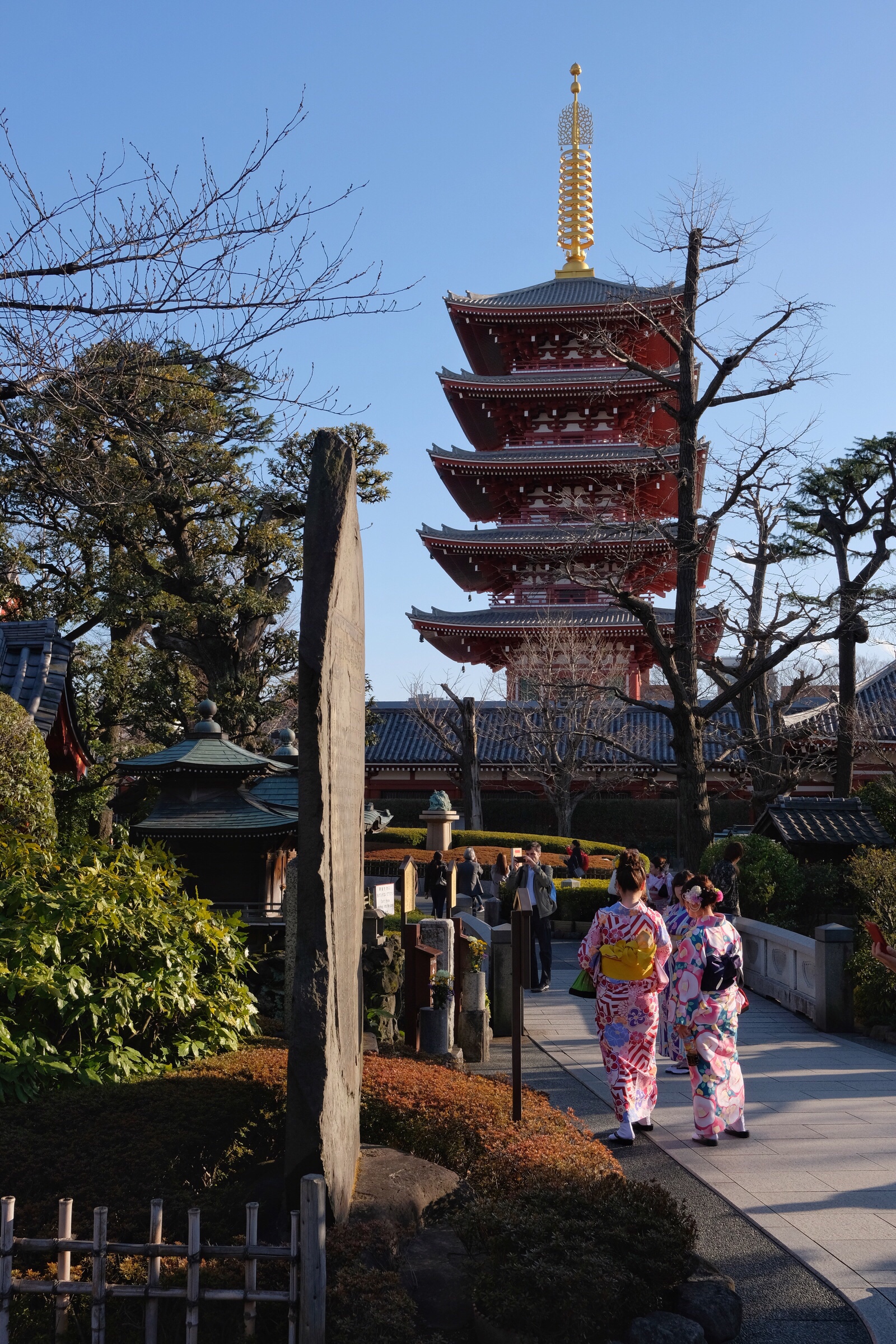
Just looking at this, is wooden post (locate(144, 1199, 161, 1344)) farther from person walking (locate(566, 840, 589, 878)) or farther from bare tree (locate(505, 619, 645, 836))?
bare tree (locate(505, 619, 645, 836))

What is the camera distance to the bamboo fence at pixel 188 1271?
336 cm

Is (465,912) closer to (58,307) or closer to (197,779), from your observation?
(197,779)

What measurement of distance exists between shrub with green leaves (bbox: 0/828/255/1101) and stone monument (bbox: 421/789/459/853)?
844 inches

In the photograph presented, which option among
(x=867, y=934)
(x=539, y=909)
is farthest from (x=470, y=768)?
(x=867, y=934)

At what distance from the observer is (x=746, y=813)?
104 feet

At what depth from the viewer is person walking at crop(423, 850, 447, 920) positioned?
16.6m

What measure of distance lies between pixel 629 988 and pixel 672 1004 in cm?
185

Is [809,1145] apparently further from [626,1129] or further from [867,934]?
[867,934]

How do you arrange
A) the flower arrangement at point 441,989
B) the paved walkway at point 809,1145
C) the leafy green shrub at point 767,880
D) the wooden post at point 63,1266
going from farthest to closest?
the leafy green shrub at point 767,880
the flower arrangement at point 441,989
the paved walkway at point 809,1145
the wooden post at point 63,1266

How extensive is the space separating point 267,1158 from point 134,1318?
4.52 ft

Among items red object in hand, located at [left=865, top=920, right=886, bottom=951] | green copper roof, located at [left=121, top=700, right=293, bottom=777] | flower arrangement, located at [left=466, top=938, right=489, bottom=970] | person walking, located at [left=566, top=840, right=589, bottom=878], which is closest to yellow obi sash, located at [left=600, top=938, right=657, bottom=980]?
red object in hand, located at [left=865, top=920, right=886, bottom=951]

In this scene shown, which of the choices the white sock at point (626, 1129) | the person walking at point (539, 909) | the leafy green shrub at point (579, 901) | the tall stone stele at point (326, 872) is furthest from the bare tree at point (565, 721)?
the tall stone stele at point (326, 872)

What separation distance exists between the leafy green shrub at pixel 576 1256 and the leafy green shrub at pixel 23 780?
212 inches

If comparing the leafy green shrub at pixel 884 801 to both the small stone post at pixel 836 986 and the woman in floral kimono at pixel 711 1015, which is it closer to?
the small stone post at pixel 836 986
